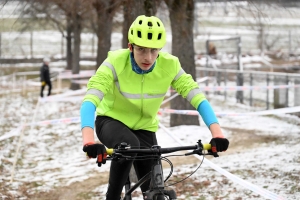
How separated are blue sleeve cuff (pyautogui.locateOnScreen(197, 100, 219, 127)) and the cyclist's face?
518 millimetres

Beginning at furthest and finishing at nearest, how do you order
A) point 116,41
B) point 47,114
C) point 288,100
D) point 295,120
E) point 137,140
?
point 116,41
point 47,114
point 288,100
point 295,120
point 137,140

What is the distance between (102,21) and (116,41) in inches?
1582

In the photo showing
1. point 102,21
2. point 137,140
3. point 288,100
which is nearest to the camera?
point 137,140

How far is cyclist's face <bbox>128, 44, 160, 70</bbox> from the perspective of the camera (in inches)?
178

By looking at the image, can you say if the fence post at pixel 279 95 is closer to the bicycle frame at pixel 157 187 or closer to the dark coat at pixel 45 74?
the dark coat at pixel 45 74

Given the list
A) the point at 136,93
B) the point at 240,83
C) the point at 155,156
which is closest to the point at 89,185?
the point at 136,93

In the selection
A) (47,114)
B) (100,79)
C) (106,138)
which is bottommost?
(47,114)

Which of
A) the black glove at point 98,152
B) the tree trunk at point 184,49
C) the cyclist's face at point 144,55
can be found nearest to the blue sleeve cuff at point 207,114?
the cyclist's face at point 144,55

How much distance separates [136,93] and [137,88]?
0.14ft

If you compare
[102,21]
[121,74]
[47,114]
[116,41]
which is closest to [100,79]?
[121,74]

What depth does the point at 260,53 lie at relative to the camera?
5241 centimetres

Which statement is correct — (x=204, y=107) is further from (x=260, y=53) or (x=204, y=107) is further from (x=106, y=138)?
(x=260, y=53)

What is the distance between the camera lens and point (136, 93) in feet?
15.9

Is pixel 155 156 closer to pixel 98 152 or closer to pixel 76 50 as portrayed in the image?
pixel 98 152
